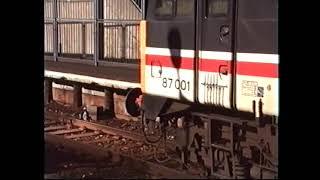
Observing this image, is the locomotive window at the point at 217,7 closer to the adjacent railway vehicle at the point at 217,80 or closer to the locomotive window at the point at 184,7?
the adjacent railway vehicle at the point at 217,80

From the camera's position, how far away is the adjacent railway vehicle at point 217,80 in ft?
24.9

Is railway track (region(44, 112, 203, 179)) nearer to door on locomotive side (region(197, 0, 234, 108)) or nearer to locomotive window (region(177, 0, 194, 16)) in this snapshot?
door on locomotive side (region(197, 0, 234, 108))

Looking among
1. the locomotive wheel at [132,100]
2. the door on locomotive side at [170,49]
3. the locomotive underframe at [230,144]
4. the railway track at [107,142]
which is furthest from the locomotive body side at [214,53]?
the locomotive wheel at [132,100]

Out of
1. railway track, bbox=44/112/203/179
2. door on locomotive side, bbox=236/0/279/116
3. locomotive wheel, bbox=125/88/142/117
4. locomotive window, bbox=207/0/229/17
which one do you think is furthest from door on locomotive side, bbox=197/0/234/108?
locomotive wheel, bbox=125/88/142/117

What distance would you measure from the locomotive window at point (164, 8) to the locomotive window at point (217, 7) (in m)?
1.06

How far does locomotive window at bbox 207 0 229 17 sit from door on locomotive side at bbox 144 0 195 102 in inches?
14.6

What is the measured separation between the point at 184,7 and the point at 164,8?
2.16 feet

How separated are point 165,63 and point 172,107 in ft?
2.26

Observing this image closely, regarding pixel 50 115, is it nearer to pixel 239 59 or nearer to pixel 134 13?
pixel 134 13

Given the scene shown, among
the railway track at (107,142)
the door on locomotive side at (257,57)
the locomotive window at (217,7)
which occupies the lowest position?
the railway track at (107,142)

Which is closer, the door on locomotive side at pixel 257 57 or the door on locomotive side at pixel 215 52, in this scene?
the door on locomotive side at pixel 257 57
